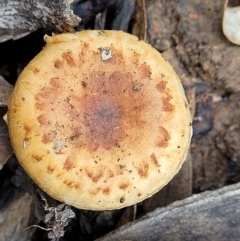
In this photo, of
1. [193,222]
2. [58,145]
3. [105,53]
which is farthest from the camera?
[193,222]

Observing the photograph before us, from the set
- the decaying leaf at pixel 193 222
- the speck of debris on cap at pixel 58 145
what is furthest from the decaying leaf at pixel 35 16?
the decaying leaf at pixel 193 222

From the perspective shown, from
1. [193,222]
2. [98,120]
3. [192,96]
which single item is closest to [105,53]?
[98,120]

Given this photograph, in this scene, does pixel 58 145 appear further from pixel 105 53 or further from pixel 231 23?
pixel 231 23

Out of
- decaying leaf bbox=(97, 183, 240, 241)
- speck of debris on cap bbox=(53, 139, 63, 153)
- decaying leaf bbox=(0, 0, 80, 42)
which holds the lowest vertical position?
decaying leaf bbox=(97, 183, 240, 241)

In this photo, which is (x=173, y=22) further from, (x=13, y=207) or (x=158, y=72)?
(x=13, y=207)

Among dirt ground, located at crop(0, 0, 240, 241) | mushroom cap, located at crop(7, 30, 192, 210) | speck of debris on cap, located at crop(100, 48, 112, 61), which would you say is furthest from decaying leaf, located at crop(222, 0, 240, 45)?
speck of debris on cap, located at crop(100, 48, 112, 61)

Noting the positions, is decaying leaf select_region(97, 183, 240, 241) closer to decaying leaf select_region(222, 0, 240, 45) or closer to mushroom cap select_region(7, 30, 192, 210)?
mushroom cap select_region(7, 30, 192, 210)

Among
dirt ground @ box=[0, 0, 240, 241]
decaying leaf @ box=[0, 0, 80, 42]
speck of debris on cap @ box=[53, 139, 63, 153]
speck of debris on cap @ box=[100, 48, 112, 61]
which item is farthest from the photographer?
dirt ground @ box=[0, 0, 240, 241]
